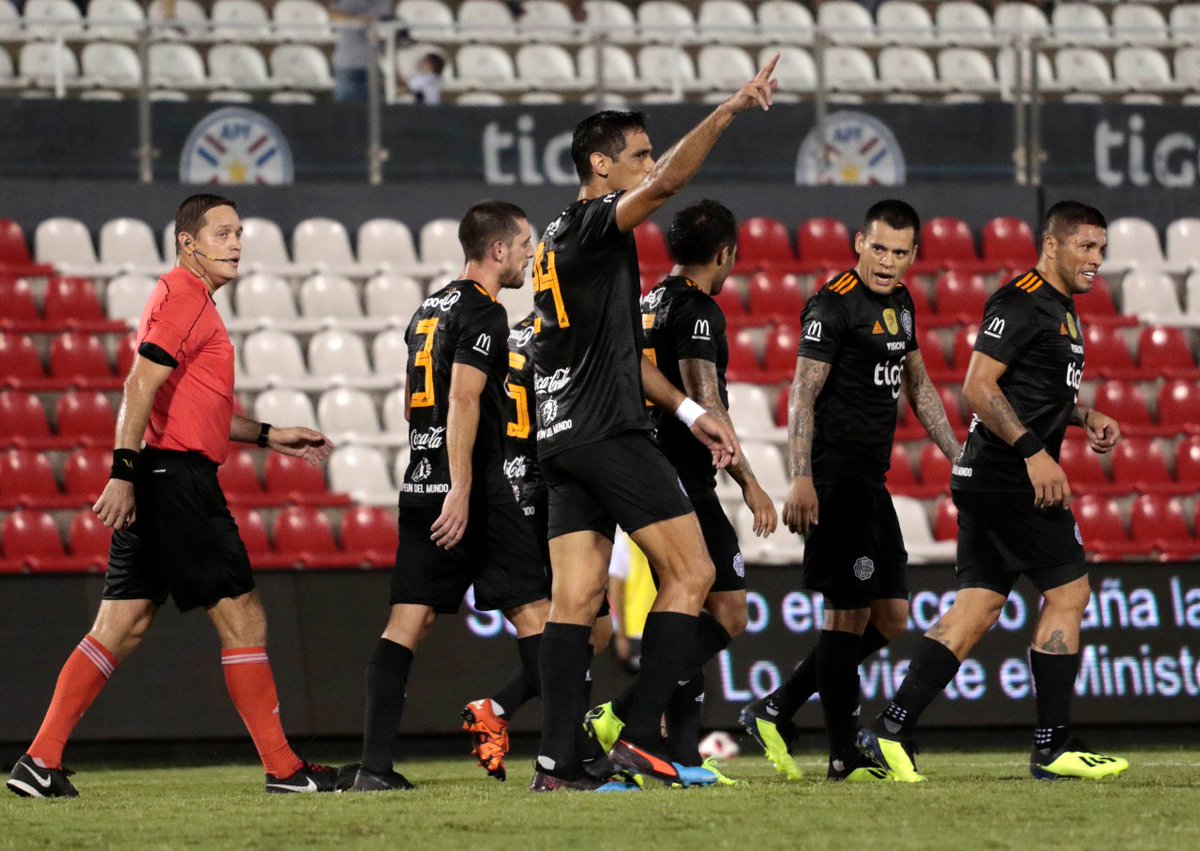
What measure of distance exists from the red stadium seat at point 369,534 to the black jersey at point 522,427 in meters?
3.30

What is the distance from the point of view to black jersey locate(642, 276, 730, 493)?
259 inches

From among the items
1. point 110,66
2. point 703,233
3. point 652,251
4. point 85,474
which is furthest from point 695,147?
point 110,66

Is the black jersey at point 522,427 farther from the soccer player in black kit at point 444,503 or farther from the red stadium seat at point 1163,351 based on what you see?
the red stadium seat at point 1163,351

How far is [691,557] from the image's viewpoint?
5906mm

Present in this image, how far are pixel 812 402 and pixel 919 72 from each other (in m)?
10.4

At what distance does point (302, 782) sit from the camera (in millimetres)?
6535

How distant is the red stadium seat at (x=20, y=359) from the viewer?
12352 millimetres

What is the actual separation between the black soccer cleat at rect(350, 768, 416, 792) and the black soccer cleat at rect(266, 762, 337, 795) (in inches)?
4.8

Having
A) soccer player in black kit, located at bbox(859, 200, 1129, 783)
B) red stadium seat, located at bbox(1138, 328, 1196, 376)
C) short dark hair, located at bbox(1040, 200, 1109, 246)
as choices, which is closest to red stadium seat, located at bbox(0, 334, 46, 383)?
soccer player in black kit, located at bbox(859, 200, 1129, 783)

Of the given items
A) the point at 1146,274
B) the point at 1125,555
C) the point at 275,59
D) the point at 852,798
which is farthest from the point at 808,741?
the point at 275,59

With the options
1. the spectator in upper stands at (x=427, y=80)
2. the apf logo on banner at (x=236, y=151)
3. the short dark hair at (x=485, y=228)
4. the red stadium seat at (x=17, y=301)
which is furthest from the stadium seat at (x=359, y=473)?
the short dark hair at (x=485, y=228)

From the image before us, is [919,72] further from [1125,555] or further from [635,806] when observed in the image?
[635,806]

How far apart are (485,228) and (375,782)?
208 cm

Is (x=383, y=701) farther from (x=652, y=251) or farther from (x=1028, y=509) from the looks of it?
(x=652, y=251)
